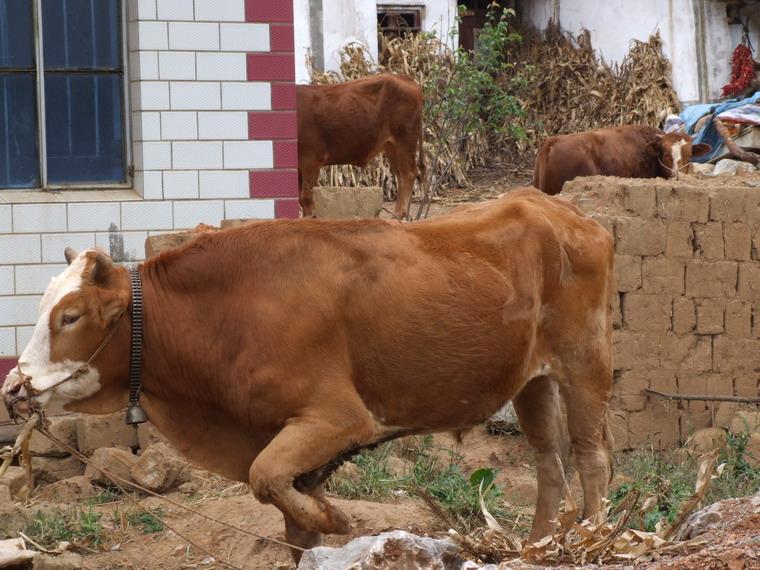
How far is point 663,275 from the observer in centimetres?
1003

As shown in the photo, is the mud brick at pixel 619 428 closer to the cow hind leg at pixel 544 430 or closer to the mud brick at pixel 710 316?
the mud brick at pixel 710 316

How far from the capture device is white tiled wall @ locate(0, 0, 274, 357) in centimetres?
921

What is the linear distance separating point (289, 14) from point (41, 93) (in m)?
1.85

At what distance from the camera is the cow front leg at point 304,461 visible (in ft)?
18.7

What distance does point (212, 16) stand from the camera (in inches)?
375

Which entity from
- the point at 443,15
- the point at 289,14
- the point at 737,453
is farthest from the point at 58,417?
the point at 443,15

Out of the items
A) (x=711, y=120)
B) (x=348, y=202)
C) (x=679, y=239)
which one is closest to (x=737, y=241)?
(x=679, y=239)

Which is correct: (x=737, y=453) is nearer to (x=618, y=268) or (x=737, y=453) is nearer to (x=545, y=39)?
(x=618, y=268)

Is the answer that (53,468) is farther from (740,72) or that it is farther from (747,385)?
(740,72)

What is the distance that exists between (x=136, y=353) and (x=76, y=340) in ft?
0.93

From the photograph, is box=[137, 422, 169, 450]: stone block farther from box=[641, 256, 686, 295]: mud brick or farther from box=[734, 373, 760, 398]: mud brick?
box=[734, 373, 760, 398]: mud brick

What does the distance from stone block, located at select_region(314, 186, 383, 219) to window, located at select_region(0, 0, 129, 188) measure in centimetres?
176

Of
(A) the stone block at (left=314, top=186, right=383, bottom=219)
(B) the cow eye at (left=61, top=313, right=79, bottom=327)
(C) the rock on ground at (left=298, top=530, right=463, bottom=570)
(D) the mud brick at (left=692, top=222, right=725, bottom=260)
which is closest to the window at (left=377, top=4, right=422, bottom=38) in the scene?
(A) the stone block at (left=314, top=186, right=383, bottom=219)

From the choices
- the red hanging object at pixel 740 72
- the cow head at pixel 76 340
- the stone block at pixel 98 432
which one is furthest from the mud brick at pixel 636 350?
the red hanging object at pixel 740 72
